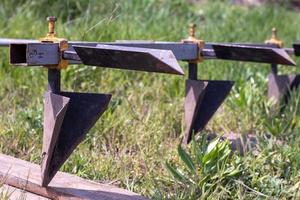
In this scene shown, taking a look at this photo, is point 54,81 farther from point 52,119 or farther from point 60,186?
point 60,186

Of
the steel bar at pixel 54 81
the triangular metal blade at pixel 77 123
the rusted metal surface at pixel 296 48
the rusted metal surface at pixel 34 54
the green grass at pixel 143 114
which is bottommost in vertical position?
the green grass at pixel 143 114

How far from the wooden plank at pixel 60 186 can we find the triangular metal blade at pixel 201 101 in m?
0.77

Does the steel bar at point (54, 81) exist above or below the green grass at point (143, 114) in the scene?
above

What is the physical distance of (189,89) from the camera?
10.6 ft

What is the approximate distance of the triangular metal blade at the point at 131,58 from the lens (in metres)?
2.17

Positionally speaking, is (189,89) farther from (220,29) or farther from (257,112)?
(220,29)

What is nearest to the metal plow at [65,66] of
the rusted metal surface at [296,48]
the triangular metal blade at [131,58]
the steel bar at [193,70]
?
the triangular metal blade at [131,58]

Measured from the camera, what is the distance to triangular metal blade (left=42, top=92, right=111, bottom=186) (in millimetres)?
2475

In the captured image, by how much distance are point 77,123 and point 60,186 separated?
23 cm

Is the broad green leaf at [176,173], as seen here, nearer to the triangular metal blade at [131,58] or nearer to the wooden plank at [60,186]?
the wooden plank at [60,186]

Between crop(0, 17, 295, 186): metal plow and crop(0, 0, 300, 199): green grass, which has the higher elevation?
crop(0, 17, 295, 186): metal plow

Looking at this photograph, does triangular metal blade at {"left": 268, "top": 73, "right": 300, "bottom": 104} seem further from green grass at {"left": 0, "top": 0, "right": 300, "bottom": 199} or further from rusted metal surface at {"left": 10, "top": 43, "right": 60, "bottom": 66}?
rusted metal surface at {"left": 10, "top": 43, "right": 60, "bottom": 66}

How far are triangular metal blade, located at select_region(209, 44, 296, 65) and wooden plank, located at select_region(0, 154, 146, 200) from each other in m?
0.94

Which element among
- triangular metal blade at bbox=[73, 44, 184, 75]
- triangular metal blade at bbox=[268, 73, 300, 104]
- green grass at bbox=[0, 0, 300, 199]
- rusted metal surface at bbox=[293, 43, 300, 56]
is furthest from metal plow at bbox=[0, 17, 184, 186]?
triangular metal blade at bbox=[268, 73, 300, 104]
